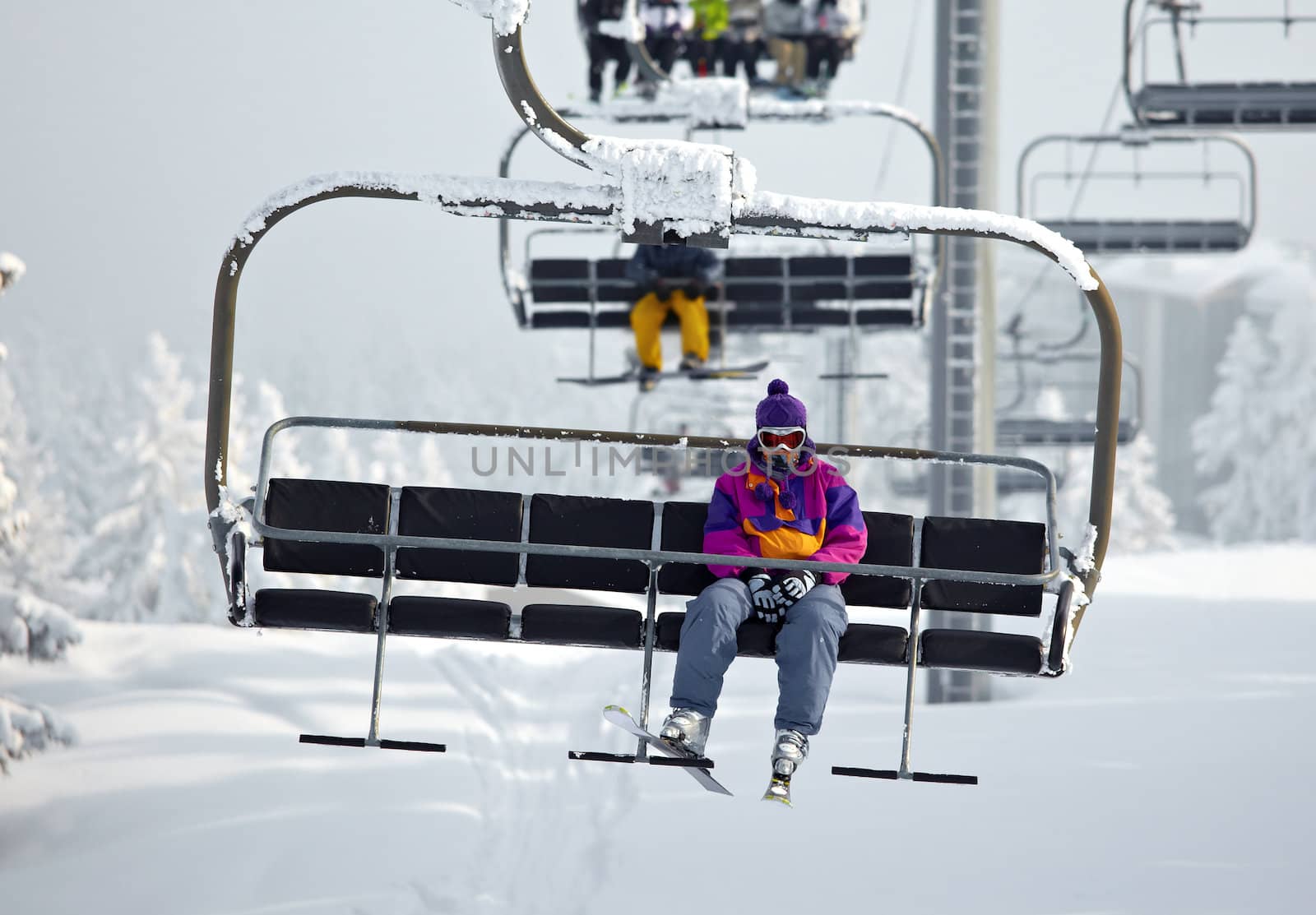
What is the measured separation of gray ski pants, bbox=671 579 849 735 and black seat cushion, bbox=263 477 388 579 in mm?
1073

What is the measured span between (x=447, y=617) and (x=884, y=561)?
1453 millimetres

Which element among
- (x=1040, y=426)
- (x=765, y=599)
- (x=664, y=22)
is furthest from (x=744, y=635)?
(x=1040, y=426)

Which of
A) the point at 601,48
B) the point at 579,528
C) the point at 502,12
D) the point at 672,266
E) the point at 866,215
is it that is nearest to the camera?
the point at 502,12

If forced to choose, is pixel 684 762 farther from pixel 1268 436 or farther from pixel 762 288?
pixel 1268 436

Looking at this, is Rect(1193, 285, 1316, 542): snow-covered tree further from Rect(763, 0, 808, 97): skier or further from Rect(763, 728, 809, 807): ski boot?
Rect(763, 728, 809, 807): ski boot

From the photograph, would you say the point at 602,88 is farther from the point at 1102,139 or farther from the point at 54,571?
the point at 54,571

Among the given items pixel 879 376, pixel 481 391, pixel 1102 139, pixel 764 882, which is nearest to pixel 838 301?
pixel 879 376

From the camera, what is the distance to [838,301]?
882 centimetres

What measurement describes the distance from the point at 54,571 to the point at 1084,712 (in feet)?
102

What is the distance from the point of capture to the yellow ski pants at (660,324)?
8797 mm

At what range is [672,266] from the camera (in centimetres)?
868

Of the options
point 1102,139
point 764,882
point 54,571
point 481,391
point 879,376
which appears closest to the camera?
point 764,882

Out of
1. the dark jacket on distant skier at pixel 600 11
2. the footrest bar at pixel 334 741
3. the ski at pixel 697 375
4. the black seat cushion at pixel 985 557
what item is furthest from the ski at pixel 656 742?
the dark jacket on distant skier at pixel 600 11

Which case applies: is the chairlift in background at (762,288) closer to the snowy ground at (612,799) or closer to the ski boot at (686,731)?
the snowy ground at (612,799)
